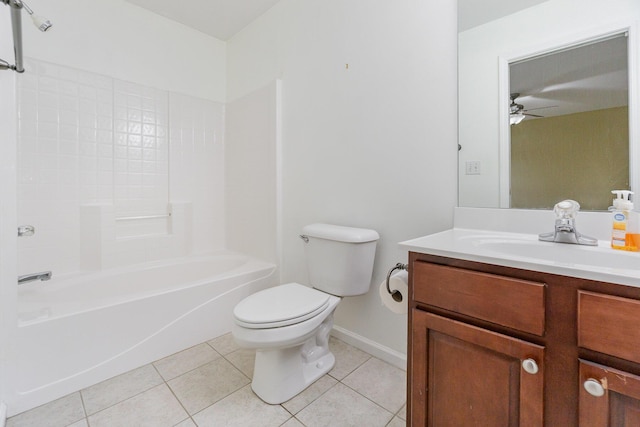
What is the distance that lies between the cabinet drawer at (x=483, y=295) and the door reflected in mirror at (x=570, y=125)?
0.61 metres

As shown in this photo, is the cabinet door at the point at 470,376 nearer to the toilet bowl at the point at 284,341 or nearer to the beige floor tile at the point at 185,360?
the toilet bowl at the point at 284,341

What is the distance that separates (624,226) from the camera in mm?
917

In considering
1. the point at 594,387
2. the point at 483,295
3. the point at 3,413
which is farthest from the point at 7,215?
the point at 594,387

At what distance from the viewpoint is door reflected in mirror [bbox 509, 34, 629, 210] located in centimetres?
105

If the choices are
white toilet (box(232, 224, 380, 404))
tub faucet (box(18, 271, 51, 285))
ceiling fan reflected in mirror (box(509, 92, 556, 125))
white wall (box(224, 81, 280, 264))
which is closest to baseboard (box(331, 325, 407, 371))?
white toilet (box(232, 224, 380, 404))

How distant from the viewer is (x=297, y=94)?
2109mm

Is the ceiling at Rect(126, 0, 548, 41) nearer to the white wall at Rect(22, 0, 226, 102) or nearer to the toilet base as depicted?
the white wall at Rect(22, 0, 226, 102)

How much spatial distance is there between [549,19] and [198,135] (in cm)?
253

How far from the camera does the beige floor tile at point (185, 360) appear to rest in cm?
159

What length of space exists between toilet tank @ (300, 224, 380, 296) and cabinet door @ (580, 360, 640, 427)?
1.01 metres

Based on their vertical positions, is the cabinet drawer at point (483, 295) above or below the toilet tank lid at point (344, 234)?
below

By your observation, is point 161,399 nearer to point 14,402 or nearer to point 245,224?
point 14,402

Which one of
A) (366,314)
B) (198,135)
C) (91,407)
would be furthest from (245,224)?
(91,407)

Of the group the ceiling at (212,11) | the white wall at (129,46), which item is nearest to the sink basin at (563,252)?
the ceiling at (212,11)
